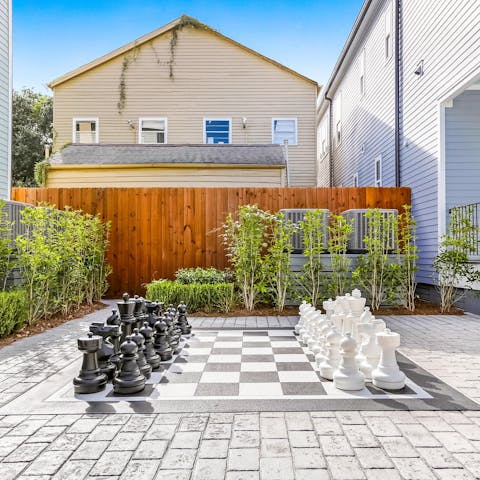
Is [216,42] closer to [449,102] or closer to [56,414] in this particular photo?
[449,102]

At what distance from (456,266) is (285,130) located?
9003 mm

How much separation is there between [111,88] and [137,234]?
846 centimetres

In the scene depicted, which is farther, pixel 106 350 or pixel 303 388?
pixel 106 350

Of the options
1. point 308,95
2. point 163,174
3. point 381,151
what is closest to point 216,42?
point 308,95

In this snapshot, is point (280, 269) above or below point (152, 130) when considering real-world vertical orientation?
below

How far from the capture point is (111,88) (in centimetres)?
1399

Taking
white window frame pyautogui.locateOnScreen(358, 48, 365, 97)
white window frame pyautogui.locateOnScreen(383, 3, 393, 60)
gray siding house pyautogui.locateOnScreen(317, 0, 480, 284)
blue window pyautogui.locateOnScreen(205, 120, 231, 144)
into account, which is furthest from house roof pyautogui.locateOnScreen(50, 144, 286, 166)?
white window frame pyautogui.locateOnScreen(383, 3, 393, 60)

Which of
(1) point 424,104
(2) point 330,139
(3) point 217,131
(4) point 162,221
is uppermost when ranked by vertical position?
(2) point 330,139

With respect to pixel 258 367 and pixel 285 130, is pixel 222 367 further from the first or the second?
pixel 285 130

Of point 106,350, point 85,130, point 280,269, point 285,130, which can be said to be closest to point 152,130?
point 85,130

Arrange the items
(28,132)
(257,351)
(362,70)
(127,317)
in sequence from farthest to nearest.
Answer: (28,132)
(362,70)
(257,351)
(127,317)

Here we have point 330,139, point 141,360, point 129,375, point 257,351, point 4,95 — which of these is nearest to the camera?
point 129,375

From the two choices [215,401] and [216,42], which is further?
[216,42]

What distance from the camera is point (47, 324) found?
510 cm
